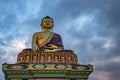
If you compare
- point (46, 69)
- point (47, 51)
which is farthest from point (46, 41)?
point (46, 69)

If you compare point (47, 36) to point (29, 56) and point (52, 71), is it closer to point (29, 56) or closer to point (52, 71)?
point (29, 56)

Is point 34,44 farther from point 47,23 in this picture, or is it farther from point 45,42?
point 47,23

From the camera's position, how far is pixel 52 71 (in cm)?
1459

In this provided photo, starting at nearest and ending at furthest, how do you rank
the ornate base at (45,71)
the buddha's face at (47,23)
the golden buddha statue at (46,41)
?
the ornate base at (45,71)
the golden buddha statue at (46,41)
the buddha's face at (47,23)

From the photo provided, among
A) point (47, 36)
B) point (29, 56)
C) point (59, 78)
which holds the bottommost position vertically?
point (59, 78)

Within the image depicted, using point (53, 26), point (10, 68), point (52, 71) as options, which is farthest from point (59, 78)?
point (53, 26)

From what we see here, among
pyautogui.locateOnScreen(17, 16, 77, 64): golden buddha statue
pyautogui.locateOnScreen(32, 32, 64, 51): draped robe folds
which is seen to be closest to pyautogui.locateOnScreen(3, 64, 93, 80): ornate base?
pyautogui.locateOnScreen(17, 16, 77, 64): golden buddha statue

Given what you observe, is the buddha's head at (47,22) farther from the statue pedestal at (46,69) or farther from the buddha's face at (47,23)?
the statue pedestal at (46,69)

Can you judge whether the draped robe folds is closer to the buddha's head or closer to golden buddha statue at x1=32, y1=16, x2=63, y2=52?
golden buddha statue at x1=32, y1=16, x2=63, y2=52

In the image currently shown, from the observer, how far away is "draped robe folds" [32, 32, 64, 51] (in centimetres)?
1639

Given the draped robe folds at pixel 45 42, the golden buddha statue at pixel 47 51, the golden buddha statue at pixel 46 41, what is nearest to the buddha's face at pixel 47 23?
the golden buddha statue at pixel 46 41

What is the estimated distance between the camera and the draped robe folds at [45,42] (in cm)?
1639

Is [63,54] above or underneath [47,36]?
underneath

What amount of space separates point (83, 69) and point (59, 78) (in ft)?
4.43
